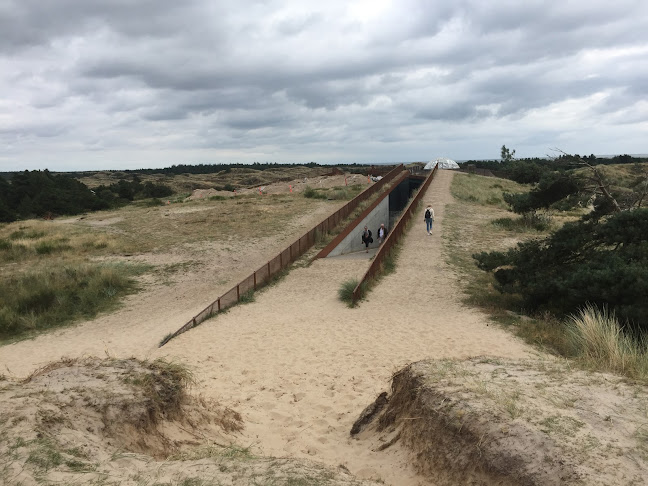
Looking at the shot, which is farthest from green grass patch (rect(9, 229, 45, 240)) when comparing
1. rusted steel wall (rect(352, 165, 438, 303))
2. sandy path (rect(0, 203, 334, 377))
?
rusted steel wall (rect(352, 165, 438, 303))

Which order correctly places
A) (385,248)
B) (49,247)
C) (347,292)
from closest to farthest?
(347,292) → (385,248) → (49,247)

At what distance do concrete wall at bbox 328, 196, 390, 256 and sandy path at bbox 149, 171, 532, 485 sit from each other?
5.66 m

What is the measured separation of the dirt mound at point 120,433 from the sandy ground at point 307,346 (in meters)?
0.96

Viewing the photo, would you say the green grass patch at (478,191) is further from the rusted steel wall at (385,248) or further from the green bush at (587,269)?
the green bush at (587,269)

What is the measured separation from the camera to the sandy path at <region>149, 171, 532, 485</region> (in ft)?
20.1

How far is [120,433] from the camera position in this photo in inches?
187

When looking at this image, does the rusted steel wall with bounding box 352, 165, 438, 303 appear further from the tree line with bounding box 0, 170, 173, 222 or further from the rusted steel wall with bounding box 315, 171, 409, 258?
the tree line with bounding box 0, 170, 173, 222

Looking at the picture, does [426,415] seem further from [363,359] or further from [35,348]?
[35,348]

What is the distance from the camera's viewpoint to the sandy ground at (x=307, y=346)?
6336mm

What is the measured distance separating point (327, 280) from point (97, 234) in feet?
56.5

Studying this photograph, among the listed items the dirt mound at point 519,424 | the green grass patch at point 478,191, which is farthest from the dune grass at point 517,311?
the dirt mound at point 519,424

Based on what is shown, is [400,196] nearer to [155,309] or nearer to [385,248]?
[385,248]

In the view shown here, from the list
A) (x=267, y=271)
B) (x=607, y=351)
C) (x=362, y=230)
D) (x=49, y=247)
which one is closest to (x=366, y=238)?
(x=362, y=230)

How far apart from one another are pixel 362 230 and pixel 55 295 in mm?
16243
